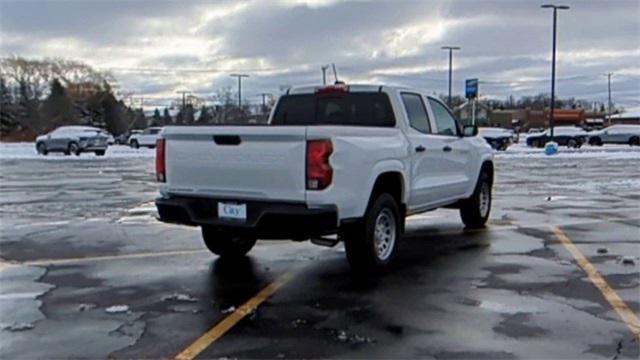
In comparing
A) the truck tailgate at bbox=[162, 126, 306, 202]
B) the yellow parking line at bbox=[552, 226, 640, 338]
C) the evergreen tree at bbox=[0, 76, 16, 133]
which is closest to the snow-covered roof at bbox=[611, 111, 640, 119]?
the evergreen tree at bbox=[0, 76, 16, 133]

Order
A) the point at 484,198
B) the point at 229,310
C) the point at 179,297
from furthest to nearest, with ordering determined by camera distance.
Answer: the point at 484,198
the point at 179,297
the point at 229,310

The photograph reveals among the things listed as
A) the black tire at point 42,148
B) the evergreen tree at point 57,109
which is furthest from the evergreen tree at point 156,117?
the black tire at point 42,148

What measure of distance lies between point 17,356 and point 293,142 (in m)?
2.96

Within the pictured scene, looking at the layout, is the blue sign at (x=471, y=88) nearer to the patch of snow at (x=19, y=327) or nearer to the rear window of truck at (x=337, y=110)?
the rear window of truck at (x=337, y=110)

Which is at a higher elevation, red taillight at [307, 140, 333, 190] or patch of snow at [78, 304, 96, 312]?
red taillight at [307, 140, 333, 190]

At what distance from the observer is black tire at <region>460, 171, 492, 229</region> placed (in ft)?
35.3

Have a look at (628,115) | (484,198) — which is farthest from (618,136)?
(628,115)

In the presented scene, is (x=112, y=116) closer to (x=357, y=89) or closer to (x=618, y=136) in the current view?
(x=618, y=136)

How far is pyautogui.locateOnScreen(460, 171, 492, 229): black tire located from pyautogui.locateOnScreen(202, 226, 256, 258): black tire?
3466mm

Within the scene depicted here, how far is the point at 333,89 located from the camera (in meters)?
9.27

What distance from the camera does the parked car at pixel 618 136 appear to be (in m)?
54.4

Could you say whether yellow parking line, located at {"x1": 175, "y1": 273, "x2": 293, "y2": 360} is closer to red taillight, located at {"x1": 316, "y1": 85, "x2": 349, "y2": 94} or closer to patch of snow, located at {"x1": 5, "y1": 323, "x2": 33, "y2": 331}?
patch of snow, located at {"x1": 5, "y1": 323, "x2": 33, "y2": 331}

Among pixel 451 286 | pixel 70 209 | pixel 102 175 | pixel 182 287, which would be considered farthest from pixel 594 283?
pixel 102 175

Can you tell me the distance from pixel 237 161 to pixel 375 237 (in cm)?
165
